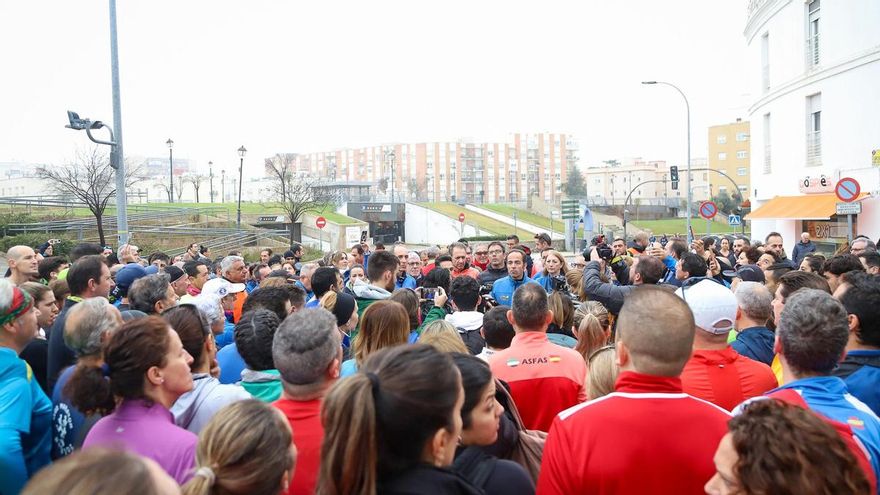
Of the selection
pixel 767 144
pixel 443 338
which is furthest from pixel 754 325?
pixel 767 144

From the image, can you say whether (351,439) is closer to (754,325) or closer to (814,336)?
(814,336)

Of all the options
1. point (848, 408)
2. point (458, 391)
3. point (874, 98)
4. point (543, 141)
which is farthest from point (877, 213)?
point (543, 141)

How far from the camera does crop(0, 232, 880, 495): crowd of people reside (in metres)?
2.01

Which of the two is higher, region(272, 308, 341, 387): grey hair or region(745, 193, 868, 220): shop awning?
region(745, 193, 868, 220): shop awning

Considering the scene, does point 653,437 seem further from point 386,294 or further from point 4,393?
point 386,294

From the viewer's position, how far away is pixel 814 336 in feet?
9.78

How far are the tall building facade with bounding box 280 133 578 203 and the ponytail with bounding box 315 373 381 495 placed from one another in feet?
459

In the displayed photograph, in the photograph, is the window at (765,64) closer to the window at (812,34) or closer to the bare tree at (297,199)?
the window at (812,34)

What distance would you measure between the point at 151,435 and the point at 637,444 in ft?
6.92

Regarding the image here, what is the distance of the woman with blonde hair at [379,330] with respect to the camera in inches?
164

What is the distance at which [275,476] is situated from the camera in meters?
2.22

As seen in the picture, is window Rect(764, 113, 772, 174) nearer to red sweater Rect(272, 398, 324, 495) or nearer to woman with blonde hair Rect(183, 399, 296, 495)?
red sweater Rect(272, 398, 324, 495)

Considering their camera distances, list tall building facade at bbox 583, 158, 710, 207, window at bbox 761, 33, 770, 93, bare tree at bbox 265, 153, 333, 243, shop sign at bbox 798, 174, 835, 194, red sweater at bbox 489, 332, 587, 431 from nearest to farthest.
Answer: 1. red sweater at bbox 489, 332, 587, 431
2. shop sign at bbox 798, 174, 835, 194
3. window at bbox 761, 33, 770, 93
4. bare tree at bbox 265, 153, 333, 243
5. tall building facade at bbox 583, 158, 710, 207

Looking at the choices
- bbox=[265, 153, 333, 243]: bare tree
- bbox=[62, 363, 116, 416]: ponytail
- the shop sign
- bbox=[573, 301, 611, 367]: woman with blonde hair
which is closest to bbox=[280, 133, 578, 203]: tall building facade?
bbox=[265, 153, 333, 243]: bare tree
